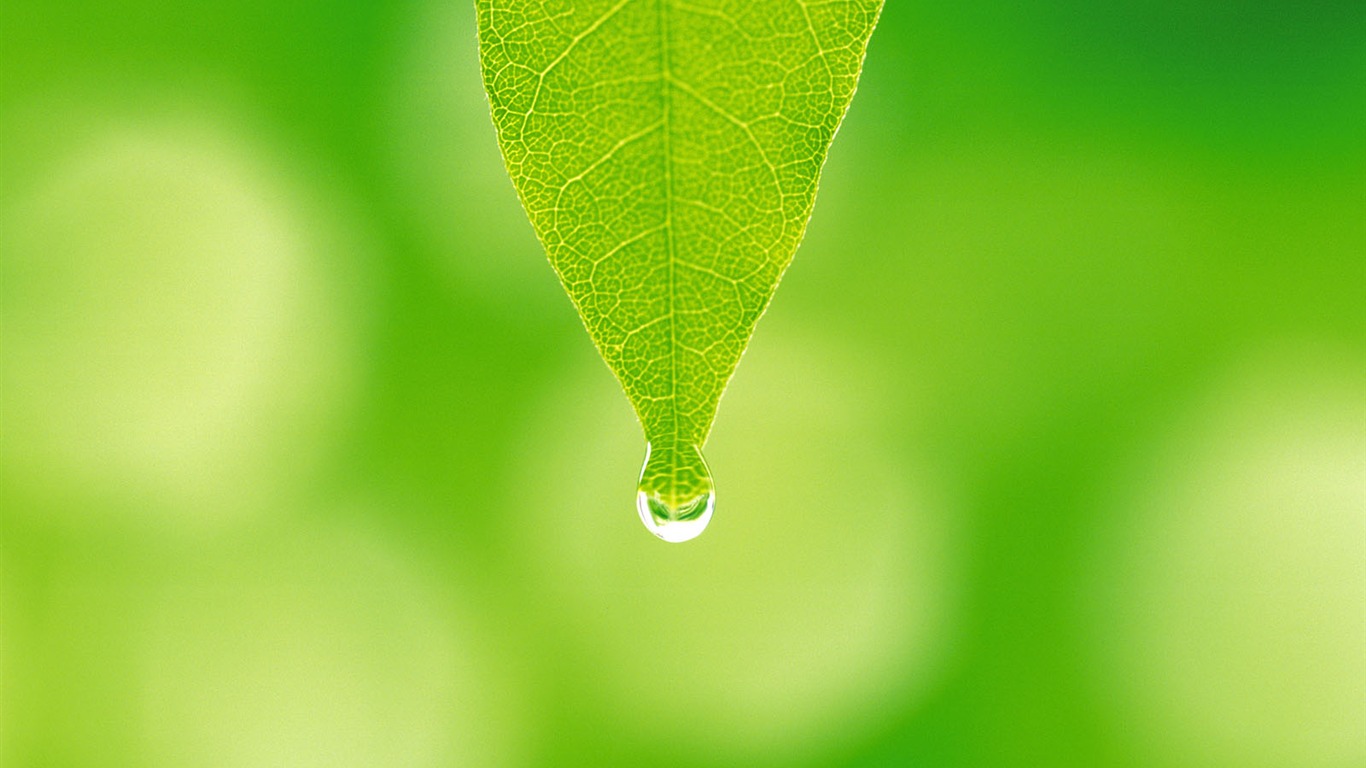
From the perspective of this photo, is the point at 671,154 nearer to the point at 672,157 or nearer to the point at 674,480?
the point at 672,157

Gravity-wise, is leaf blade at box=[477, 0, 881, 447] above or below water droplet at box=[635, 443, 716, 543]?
above

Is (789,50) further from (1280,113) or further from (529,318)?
(1280,113)

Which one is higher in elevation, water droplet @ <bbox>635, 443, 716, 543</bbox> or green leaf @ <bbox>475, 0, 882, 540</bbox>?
green leaf @ <bbox>475, 0, 882, 540</bbox>

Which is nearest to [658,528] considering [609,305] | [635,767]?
[609,305]

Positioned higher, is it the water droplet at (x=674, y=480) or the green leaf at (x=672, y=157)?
the green leaf at (x=672, y=157)

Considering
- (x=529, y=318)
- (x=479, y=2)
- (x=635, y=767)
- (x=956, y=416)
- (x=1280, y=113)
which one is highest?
(x=1280, y=113)

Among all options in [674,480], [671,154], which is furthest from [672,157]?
[674,480]

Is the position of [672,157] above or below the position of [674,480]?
above

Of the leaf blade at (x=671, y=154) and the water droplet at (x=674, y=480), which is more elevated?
the leaf blade at (x=671, y=154)
